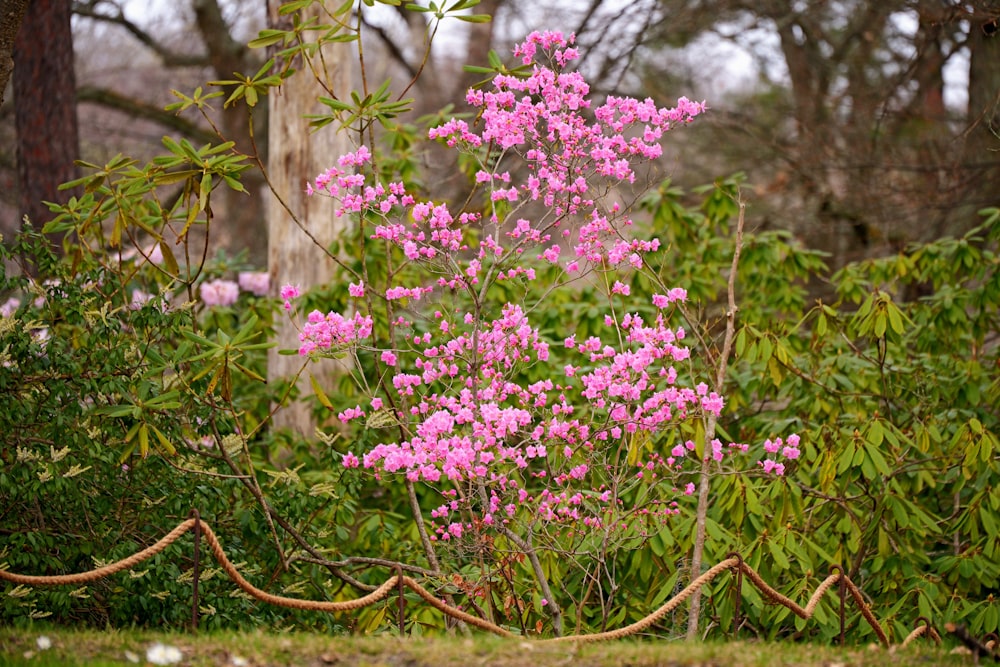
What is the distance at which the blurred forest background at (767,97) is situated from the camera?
29.9 feet

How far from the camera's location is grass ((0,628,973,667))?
11.9ft

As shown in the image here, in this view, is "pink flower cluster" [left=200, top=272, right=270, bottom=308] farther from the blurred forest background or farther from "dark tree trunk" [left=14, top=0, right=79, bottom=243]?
"dark tree trunk" [left=14, top=0, right=79, bottom=243]

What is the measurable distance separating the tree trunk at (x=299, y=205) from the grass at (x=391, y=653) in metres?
3.13

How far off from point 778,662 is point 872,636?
1.61m

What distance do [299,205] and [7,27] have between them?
2424mm

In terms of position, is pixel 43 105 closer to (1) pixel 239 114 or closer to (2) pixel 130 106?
(2) pixel 130 106

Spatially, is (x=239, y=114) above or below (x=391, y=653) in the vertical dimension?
above

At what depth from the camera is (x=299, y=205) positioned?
23.4 ft

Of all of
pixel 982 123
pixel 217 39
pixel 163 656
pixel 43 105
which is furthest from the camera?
pixel 217 39

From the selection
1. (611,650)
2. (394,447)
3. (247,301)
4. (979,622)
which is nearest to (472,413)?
(394,447)

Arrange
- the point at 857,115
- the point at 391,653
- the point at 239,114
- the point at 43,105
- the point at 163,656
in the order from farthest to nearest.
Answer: the point at 239,114, the point at 857,115, the point at 43,105, the point at 391,653, the point at 163,656

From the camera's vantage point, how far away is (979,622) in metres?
5.02

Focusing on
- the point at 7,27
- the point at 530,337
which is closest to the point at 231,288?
the point at 7,27

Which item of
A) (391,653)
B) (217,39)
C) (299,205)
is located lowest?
(391,653)
